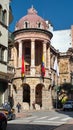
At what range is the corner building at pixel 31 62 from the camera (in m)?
64.3

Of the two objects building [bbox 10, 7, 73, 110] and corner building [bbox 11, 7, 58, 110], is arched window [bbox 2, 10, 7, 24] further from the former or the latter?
corner building [bbox 11, 7, 58, 110]

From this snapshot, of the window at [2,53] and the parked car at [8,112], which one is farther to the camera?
the window at [2,53]

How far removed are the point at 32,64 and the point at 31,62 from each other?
1.36ft

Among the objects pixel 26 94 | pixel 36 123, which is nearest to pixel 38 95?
pixel 26 94

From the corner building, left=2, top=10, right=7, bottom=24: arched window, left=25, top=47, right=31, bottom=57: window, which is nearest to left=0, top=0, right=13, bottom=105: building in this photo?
left=2, top=10, right=7, bottom=24: arched window

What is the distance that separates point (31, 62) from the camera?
216 feet

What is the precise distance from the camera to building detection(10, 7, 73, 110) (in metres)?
64.3

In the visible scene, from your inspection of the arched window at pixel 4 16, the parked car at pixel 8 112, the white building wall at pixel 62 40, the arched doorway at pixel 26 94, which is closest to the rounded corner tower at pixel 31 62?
the arched doorway at pixel 26 94

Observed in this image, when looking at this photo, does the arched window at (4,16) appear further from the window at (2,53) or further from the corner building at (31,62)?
the corner building at (31,62)

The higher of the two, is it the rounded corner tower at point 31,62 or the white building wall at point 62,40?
the white building wall at point 62,40

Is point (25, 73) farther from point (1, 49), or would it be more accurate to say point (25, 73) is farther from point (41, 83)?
point (1, 49)

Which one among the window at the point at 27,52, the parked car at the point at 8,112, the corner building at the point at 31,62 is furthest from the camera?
the window at the point at 27,52

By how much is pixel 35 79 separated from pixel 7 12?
30.2 meters

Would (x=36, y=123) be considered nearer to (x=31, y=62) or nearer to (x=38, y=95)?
(x=31, y=62)
